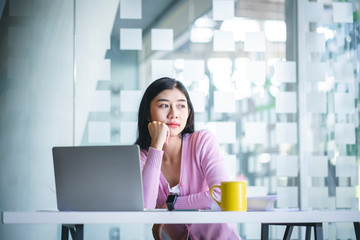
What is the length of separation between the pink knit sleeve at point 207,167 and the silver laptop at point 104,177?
1.81ft

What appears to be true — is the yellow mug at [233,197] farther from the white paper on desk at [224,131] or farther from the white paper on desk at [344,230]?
the white paper on desk at [344,230]

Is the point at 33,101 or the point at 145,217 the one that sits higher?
the point at 33,101

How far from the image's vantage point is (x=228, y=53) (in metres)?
3.68

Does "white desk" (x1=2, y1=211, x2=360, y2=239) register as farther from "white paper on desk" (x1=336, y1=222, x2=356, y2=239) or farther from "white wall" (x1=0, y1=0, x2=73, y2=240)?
"white paper on desk" (x1=336, y1=222, x2=356, y2=239)

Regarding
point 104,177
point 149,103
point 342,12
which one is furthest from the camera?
point 342,12

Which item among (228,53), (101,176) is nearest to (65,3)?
(228,53)

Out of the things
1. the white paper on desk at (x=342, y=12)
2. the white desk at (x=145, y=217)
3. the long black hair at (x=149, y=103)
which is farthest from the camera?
the white paper on desk at (x=342, y=12)

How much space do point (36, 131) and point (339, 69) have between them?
7.17 feet

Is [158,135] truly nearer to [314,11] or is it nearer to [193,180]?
[193,180]

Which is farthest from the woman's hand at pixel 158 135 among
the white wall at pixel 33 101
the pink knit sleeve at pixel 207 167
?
the white wall at pixel 33 101

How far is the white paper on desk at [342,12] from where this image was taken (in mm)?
3803

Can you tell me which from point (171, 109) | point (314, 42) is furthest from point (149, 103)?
point (314, 42)

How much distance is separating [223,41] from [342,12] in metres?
0.93

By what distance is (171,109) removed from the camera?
235 centimetres
